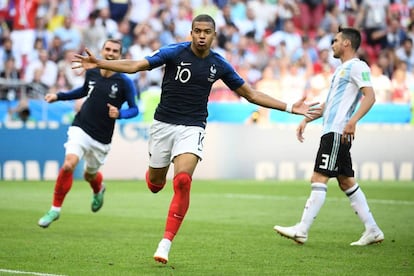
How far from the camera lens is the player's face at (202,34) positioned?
9.80 m

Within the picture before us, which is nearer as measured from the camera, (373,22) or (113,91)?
(113,91)

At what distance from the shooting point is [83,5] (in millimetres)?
26328

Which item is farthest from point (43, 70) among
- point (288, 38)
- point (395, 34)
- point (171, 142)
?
point (171, 142)

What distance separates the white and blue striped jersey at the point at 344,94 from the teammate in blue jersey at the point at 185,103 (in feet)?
2.55

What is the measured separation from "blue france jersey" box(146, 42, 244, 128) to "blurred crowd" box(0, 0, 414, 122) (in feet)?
42.2

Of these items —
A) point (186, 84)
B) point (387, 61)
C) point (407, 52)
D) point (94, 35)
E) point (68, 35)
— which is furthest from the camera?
point (407, 52)

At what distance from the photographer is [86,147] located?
13.8 metres

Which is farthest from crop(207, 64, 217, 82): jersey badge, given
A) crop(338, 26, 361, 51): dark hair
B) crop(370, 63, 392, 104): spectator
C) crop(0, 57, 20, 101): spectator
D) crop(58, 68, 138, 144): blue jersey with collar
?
crop(370, 63, 392, 104): spectator

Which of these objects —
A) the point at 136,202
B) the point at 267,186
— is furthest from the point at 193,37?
the point at 267,186

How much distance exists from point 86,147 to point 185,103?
407cm

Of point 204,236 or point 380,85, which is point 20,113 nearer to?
point 380,85

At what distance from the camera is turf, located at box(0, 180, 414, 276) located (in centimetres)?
920

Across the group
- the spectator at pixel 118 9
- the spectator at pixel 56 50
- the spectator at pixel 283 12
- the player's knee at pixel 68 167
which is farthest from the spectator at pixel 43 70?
the player's knee at pixel 68 167

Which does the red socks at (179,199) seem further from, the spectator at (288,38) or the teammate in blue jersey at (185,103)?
→ the spectator at (288,38)
